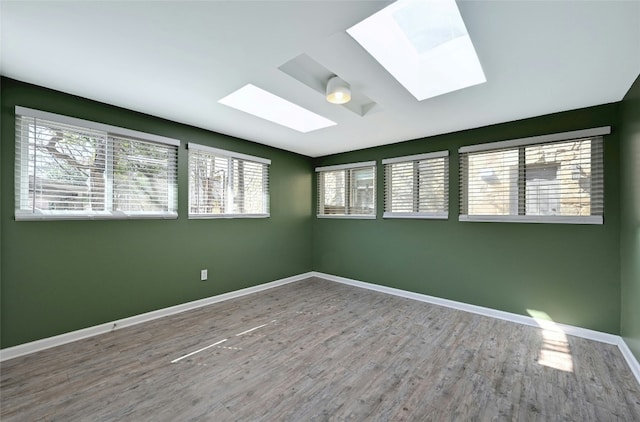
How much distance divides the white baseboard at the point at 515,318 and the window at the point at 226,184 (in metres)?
2.14

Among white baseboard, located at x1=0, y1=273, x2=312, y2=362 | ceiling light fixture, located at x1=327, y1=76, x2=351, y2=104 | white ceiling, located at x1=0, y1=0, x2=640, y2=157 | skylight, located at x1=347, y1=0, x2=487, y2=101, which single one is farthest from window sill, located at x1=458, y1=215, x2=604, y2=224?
white baseboard, located at x1=0, y1=273, x2=312, y2=362

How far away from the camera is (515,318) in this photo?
10.2 feet

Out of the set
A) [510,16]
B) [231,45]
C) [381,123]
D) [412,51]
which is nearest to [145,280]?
[231,45]

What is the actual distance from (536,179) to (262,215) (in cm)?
367

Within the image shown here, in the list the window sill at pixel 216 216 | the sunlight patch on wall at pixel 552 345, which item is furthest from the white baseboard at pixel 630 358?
the window sill at pixel 216 216

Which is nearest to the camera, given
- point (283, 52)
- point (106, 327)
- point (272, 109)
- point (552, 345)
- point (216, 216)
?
point (283, 52)

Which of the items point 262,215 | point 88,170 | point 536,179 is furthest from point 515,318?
point 88,170

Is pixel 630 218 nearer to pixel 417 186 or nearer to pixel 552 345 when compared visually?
pixel 552 345

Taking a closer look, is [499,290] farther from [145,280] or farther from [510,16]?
[145,280]

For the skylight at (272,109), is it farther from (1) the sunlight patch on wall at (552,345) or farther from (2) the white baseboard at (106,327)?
(1) the sunlight patch on wall at (552,345)

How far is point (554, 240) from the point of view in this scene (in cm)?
291

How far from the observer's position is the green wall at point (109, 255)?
2273 millimetres

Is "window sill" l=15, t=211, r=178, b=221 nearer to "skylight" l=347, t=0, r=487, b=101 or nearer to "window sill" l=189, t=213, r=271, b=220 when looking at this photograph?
"window sill" l=189, t=213, r=271, b=220

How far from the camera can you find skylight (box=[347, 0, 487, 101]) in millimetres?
1663
